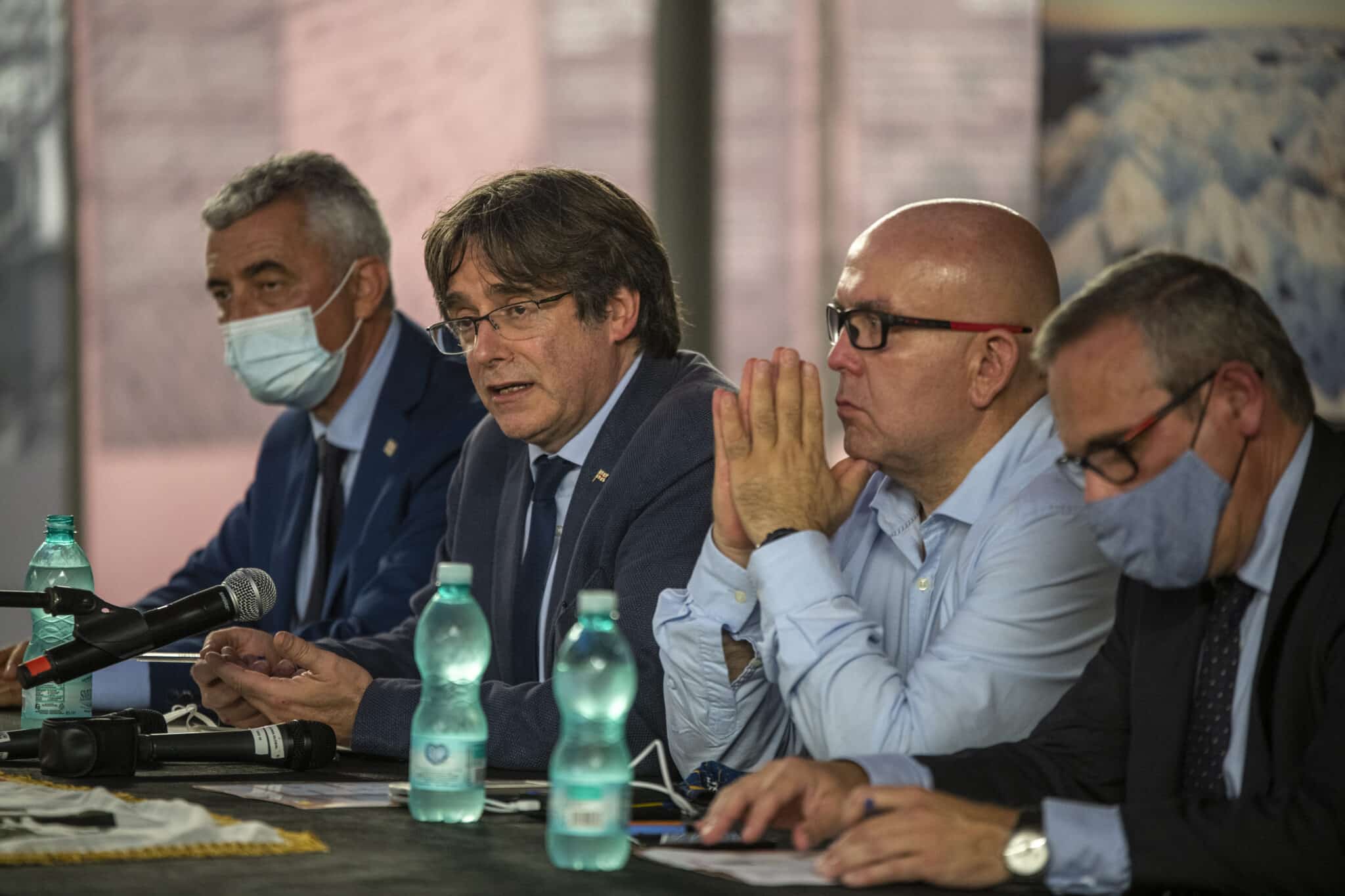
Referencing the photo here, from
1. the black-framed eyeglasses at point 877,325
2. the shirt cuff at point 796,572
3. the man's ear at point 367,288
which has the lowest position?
the shirt cuff at point 796,572

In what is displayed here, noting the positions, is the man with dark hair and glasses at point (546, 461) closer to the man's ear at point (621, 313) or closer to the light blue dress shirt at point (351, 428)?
the man's ear at point (621, 313)

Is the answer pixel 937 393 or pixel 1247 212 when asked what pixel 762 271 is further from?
pixel 937 393

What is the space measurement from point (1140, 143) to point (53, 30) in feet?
11.7

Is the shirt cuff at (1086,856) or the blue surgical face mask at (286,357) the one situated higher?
the blue surgical face mask at (286,357)

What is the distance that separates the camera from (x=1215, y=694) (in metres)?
1.88

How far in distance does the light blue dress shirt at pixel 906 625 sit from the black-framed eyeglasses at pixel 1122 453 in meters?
0.34

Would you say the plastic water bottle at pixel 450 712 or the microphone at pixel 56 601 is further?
the microphone at pixel 56 601

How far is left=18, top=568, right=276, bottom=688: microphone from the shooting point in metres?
2.17

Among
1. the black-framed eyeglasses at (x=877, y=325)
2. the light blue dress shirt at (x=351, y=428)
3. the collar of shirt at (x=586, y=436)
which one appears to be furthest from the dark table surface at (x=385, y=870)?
the light blue dress shirt at (x=351, y=428)

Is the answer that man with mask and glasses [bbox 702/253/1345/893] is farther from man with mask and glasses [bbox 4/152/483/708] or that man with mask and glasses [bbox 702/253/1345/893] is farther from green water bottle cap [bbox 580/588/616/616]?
man with mask and glasses [bbox 4/152/483/708]

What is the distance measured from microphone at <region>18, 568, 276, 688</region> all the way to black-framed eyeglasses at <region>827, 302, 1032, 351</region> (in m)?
0.95

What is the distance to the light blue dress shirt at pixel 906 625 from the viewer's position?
6.80ft

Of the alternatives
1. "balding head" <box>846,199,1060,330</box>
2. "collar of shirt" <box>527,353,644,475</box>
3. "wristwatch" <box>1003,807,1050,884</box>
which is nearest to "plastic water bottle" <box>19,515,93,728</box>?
"collar of shirt" <box>527,353,644,475</box>

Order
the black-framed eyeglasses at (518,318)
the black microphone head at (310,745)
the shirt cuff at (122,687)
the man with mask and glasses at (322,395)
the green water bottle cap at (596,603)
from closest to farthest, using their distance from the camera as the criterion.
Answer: the green water bottle cap at (596,603) < the black microphone head at (310,745) < the black-framed eyeglasses at (518,318) < the shirt cuff at (122,687) < the man with mask and glasses at (322,395)
